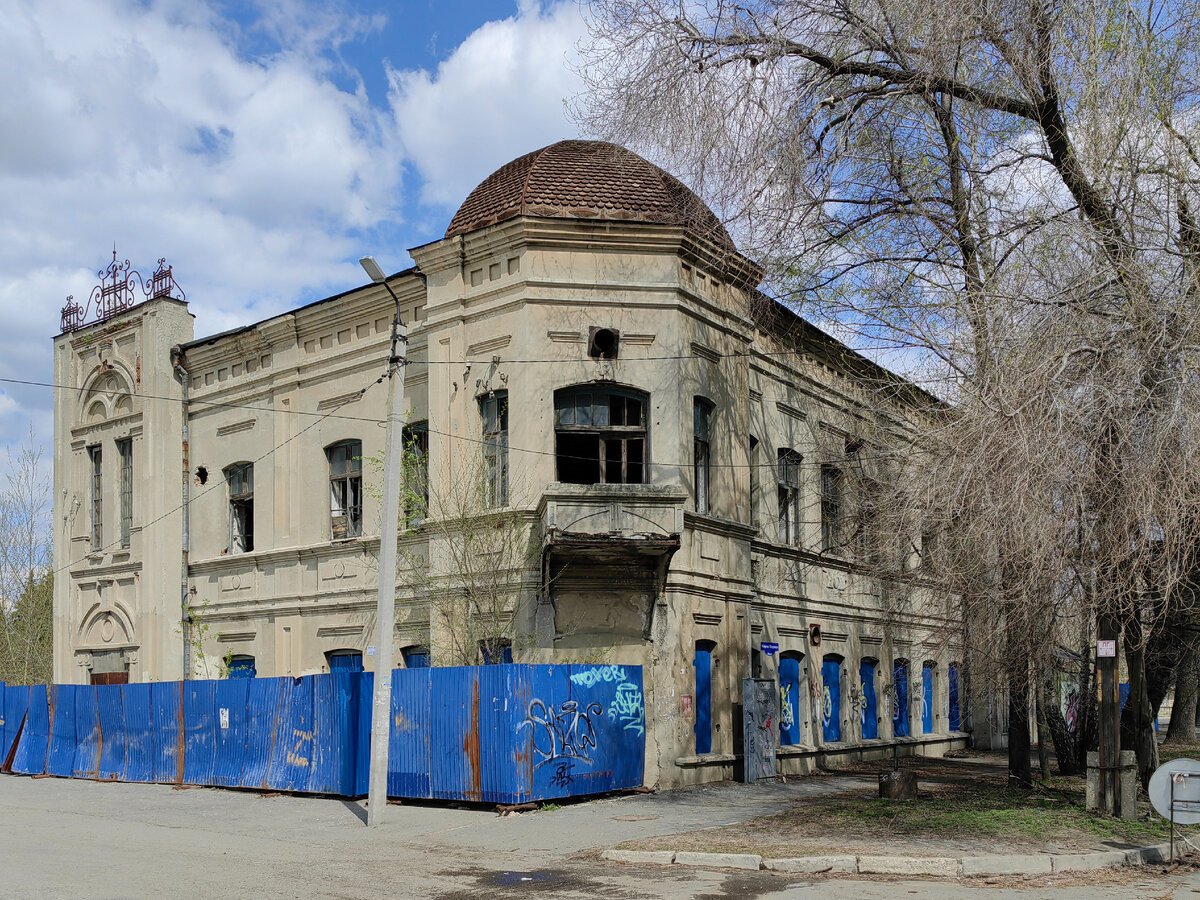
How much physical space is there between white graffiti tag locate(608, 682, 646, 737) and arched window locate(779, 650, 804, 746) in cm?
592

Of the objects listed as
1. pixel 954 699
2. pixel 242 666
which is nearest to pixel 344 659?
pixel 242 666

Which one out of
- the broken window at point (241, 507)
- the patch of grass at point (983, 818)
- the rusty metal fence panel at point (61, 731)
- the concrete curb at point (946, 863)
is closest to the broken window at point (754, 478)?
the patch of grass at point (983, 818)

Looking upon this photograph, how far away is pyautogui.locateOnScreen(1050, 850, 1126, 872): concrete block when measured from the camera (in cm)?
1133

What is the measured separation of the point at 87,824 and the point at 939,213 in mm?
14692

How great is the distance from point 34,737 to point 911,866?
20565 mm

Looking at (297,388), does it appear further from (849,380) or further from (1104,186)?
(1104,186)

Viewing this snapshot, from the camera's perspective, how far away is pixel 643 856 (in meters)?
12.3

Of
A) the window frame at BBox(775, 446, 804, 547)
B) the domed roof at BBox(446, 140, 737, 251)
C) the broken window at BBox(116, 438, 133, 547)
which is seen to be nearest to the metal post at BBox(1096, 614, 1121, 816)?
the domed roof at BBox(446, 140, 737, 251)

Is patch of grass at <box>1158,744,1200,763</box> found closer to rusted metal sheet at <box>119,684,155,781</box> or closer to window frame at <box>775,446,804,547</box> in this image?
window frame at <box>775,446,804,547</box>

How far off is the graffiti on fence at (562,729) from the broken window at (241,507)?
37.7 feet

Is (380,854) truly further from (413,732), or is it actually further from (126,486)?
(126,486)

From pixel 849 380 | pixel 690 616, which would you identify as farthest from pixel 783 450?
pixel 690 616

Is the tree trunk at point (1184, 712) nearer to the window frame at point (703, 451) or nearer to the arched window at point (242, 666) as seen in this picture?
the window frame at point (703, 451)

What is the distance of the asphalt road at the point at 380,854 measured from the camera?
10.5 m
